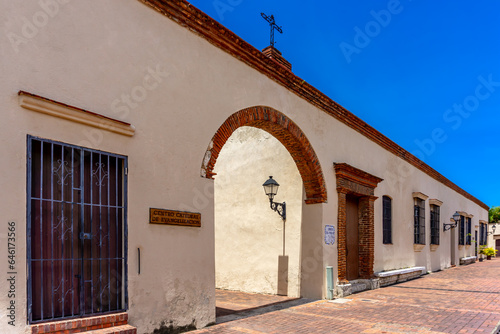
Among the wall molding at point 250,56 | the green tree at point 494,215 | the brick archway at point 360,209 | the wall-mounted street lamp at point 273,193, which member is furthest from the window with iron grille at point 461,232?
the green tree at point 494,215

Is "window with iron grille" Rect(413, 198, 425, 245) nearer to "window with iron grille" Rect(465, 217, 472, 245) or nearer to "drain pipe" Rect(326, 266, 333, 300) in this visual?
"drain pipe" Rect(326, 266, 333, 300)

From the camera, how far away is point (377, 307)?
25.0 feet

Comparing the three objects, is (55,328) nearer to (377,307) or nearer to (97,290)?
(97,290)

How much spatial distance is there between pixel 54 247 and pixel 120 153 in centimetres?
129

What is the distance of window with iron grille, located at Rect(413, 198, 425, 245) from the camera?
14336 millimetres

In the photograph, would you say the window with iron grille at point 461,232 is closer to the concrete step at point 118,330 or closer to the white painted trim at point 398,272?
the white painted trim at point 398,272

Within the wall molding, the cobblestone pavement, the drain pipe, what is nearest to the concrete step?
the cobblestone pavement

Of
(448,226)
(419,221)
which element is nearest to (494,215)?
(448,226)

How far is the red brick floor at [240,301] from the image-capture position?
734 centimetres

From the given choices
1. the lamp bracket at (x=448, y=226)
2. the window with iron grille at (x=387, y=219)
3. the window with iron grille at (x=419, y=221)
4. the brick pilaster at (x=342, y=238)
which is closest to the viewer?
the brick pilaster at (x=342, y=238)

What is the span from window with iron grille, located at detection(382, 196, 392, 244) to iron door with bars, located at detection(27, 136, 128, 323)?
29.1ft

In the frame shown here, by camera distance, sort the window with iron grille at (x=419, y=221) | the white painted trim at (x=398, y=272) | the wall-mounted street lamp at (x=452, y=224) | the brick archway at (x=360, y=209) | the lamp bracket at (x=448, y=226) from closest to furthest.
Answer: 1. the brick archway at (x=360, y=209)
2. the white painted trim at (x=398, y=272)
3. the window with iron grille at (x=419, y=221)
4. the lamp bracket at (x=448, y=226)
5. the wall-mounted street lamp at (x=452, y=224)

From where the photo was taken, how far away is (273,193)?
28.0 ft

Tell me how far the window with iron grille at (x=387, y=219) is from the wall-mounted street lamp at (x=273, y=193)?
13.1ft
